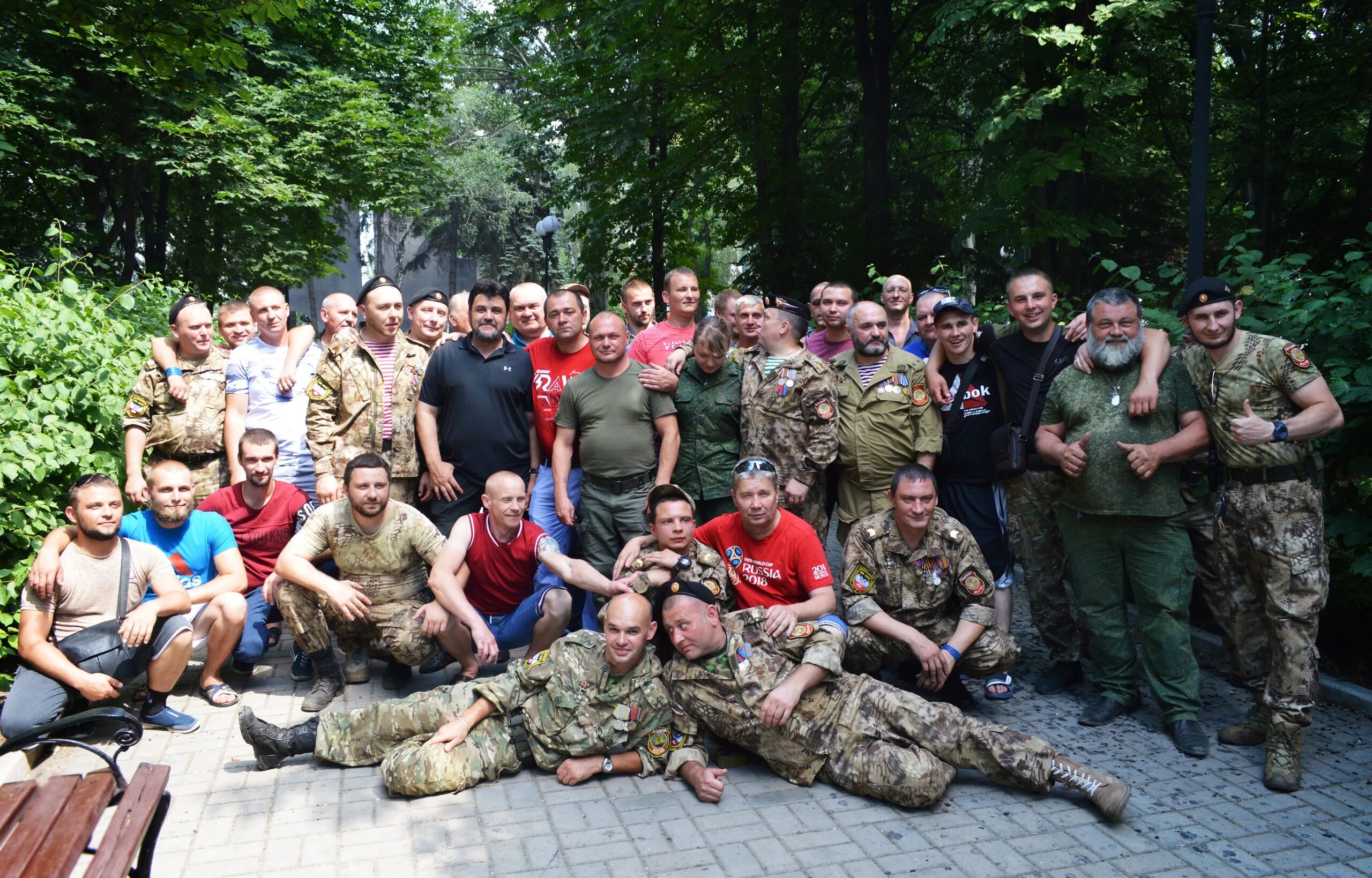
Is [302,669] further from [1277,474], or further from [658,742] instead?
[1277,474]

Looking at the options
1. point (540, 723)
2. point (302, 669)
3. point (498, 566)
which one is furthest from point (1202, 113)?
point (302, 669)

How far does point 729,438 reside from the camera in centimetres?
594

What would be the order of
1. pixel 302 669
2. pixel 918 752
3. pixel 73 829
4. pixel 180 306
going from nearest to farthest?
pixel 73 829 < pixel 918 752 < pixel 302 669 < pixel 180 306

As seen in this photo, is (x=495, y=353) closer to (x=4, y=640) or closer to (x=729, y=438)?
(x=729, y=438)

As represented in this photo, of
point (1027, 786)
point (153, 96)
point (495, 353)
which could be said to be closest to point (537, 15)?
point (153, 96)

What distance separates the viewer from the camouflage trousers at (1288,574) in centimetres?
445

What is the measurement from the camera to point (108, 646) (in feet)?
16.5

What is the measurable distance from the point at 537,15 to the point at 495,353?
438 inches

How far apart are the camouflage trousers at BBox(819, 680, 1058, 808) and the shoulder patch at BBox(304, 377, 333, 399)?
141 inches

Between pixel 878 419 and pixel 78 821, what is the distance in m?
4.14

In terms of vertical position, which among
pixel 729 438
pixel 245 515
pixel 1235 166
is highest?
pixel 1235 166

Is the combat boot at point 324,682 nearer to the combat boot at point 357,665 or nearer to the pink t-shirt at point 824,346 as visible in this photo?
the combat boot at point 357,665

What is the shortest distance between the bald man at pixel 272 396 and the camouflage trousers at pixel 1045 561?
418cm

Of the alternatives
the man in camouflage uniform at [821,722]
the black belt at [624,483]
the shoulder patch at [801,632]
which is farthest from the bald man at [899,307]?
the man in camouflage uniform at [821,722]
